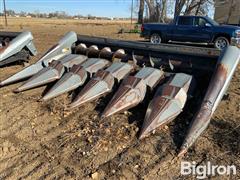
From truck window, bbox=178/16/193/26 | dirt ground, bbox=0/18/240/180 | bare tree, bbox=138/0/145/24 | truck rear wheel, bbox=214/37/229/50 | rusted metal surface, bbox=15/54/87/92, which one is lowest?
bare tree, bbox=138/0/145/24

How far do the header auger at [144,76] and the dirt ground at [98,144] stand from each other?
157 millimetres

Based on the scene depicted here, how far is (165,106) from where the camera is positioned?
415 cm

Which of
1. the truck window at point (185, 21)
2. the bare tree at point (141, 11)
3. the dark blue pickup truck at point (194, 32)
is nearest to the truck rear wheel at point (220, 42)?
the dark blue pickup truck at point (194, 32)

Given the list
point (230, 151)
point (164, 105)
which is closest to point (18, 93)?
point (164, 105)

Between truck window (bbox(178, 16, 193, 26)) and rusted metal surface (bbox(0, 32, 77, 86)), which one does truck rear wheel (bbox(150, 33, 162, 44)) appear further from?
rusted metal surface (bbox(0, 32, 77, 86))

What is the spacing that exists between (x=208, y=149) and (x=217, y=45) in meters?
14.0

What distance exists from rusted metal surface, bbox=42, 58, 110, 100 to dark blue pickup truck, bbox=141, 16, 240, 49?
11.2m

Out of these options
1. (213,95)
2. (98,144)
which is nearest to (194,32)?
(213,95)

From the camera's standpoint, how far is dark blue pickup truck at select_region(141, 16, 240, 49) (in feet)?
54.6

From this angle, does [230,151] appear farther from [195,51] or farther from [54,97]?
[54,97]

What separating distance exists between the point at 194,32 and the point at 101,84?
13.8m

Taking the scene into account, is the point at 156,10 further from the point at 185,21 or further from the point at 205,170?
the point at 205,170

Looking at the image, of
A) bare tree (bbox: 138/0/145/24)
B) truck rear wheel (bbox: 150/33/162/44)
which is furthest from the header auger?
bare tree (bbox: 138/0/145/24)

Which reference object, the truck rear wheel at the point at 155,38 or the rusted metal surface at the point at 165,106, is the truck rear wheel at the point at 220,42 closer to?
the truck rear wheel at the point at 155,38
